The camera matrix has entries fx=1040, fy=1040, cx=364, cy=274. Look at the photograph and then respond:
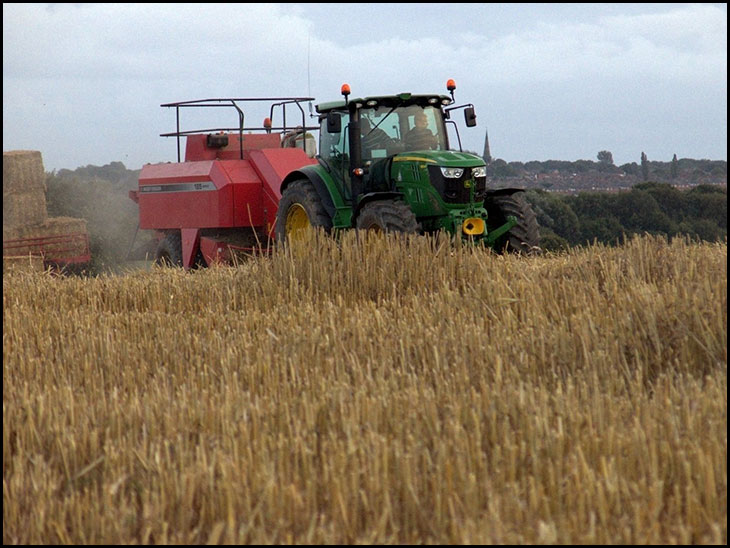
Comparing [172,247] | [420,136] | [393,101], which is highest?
[393,101]

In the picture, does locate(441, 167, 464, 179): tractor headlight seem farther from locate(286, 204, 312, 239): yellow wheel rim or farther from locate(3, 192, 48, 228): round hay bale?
locate(3, 192, 48, 228): round hay bale

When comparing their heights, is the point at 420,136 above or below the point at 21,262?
above

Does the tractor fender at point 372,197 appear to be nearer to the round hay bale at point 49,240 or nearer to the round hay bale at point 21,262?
the round hay bale at point 21,262

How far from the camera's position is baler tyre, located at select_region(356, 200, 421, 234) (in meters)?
10.1

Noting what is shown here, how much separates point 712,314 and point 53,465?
3234 mm

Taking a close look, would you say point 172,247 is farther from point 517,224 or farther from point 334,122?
point 517,224

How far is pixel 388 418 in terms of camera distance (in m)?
4.11

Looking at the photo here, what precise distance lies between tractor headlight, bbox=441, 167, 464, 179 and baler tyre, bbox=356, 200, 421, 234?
20.7 inches

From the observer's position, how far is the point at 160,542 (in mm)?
3098

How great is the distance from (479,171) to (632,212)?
35891 millimetres

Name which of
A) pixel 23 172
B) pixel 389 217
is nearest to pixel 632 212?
pixel 23 172

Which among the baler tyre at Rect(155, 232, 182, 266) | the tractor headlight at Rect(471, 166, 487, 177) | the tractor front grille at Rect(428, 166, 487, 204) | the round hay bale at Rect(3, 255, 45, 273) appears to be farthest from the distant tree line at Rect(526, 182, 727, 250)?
the tractor front grille at Rect(428, 166, 487, 204)

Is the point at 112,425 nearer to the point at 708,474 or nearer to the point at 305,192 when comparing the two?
the point at 708,474

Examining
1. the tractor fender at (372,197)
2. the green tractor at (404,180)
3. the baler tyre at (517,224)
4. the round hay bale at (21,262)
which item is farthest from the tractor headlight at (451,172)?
the round hay bale at (21,262)
